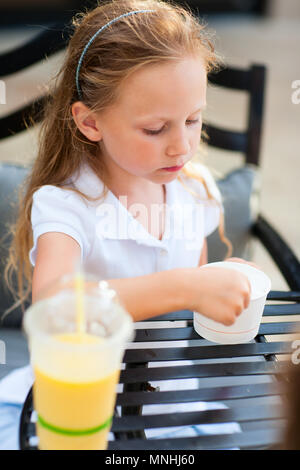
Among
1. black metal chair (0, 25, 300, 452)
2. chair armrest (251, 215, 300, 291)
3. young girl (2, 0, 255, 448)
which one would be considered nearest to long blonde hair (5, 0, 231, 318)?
young girl (2, 0, 255, 448)

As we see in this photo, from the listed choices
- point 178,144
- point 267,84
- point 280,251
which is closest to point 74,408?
point 178,144

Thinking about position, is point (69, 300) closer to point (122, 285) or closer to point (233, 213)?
point (122, 285)

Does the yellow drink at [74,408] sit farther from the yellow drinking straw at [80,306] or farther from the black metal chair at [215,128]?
the black metal chair at [215,128]

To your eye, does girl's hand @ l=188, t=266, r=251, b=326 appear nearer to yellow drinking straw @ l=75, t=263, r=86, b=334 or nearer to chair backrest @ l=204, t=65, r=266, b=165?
yellow drinking straw @ l=75, t=263, r=86, b=334

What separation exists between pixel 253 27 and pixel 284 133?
9.64 ft

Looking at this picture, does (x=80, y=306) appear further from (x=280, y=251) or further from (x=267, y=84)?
(x=267, y=84)

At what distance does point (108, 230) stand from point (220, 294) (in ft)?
1.20

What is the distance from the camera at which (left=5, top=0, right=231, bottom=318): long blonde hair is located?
0.99 metres

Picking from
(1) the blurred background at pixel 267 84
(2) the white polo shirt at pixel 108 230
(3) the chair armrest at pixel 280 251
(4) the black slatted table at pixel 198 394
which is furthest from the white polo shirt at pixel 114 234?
(1) the blurred background at pixel 267 84

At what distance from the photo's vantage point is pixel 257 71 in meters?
1.60

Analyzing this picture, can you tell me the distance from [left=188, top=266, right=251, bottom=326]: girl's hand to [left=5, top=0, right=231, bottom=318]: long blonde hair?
0.37 m

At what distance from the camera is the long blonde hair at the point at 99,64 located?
3.24 feet

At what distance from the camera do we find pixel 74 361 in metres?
0.54
